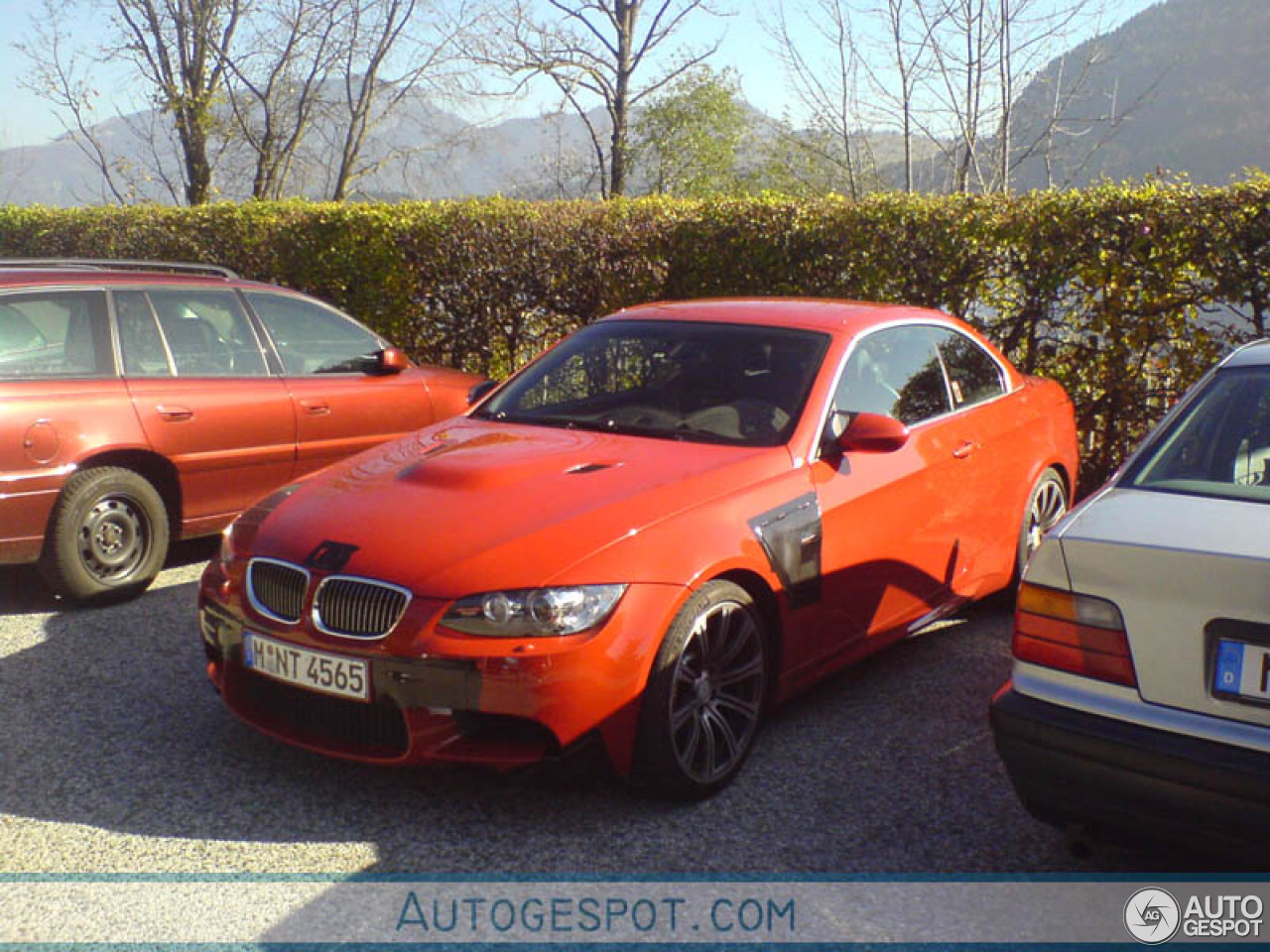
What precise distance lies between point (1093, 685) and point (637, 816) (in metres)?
1.48

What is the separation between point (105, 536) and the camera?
6059 millimetres

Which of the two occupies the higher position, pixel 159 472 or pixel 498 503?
pixel 498 503

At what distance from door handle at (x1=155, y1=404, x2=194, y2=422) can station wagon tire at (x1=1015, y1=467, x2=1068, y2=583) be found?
13.7 ft

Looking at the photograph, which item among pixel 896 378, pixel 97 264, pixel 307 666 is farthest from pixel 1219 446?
pixel 97 264

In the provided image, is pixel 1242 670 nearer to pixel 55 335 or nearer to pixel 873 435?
pixel 873 435

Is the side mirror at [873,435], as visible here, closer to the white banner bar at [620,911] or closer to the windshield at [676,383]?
the windshield at [676,383]

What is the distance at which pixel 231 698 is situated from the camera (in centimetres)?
402

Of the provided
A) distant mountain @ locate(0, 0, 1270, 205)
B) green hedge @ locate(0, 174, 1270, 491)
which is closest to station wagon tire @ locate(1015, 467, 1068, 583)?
green hedge @ locate(0, 174, 1270, 491)

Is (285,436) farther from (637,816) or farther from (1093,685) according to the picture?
(1093,685)

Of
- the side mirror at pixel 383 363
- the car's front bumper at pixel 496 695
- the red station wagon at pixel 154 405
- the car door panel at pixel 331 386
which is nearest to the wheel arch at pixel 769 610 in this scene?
the car's front bumper at pixel 496 695

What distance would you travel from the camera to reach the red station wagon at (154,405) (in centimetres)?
578

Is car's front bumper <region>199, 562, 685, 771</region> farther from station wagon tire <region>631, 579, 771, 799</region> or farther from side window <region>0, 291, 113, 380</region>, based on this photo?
side window <region>0, 291, 113, 380</region>

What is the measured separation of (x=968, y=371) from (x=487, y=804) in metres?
2.99

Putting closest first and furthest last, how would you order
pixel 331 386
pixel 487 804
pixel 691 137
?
pixel 487 804 → pixel 331 386 → pixel 691 137
